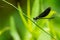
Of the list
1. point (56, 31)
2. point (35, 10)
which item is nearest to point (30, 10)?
Answer: point (35, 10)

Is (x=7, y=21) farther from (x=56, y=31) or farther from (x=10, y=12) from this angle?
(x=56, y=31)

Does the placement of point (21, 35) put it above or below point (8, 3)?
below

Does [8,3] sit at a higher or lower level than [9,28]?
higher

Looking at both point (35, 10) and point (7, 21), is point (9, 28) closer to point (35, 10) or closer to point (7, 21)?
point (7, 21)

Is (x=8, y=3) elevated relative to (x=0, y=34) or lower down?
elevated

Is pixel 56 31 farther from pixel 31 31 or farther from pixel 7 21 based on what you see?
pixel 7 21

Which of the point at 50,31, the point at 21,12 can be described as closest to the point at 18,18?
the point at 21,12
